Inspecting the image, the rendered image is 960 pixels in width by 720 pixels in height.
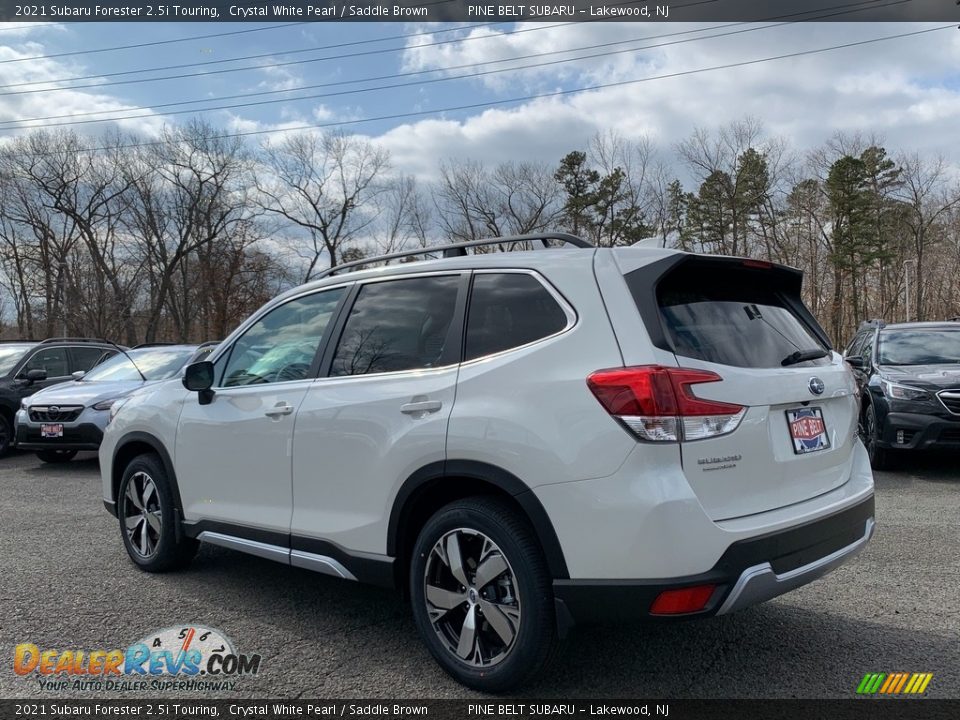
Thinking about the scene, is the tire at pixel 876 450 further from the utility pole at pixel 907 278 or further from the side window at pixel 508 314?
the utility pole at pixel 907 278

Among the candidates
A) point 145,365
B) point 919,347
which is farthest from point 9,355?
point 919,347

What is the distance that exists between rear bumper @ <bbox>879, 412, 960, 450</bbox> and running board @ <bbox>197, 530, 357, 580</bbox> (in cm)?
682

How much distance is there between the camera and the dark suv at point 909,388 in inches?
307

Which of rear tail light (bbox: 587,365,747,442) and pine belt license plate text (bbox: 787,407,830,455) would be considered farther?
pine belt license plate text (bbox: 787,407,830,455)

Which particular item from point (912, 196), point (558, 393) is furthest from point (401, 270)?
point (912, 196)

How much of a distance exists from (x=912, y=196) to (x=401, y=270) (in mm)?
51743

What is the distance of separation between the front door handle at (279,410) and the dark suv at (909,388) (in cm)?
690

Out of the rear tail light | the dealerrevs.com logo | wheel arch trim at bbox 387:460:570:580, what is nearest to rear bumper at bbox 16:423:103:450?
the dealerrevs.com logo

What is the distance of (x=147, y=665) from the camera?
3.51 meters

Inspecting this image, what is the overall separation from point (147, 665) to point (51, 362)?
10488mm

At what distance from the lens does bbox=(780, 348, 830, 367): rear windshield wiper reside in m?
3.21

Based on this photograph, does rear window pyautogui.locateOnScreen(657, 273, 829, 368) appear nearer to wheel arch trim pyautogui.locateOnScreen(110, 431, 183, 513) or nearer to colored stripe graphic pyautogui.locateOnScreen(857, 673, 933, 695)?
colored stripe graphic pyautogui.locateOnScreen(857, 673, 933, 695)

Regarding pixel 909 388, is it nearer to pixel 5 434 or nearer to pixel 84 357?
pixel 5 434

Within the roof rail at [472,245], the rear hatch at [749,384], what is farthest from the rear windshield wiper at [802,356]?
the roof rail at [472,245]
